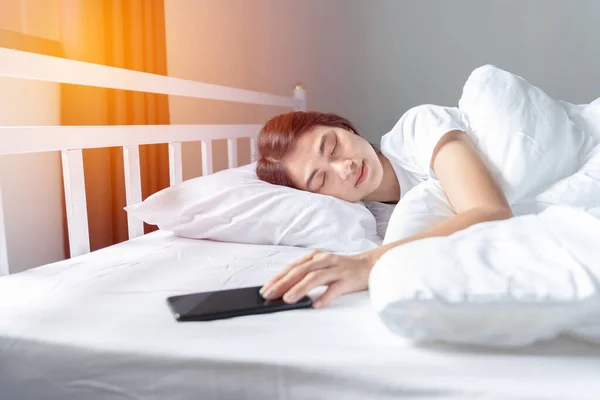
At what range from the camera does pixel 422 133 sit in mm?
1050

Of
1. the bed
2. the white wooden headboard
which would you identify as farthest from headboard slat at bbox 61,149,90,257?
the bed

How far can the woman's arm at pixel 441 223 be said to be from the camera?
0.65 metres

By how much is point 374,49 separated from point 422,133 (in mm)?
1420

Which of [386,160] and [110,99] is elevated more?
[110,99]

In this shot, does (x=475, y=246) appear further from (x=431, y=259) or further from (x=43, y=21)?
(x=43, y=21)

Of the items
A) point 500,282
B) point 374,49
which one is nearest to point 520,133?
point 500,282

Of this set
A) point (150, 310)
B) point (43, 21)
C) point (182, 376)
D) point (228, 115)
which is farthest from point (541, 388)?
point (228, 115)

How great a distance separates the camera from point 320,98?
2.44m

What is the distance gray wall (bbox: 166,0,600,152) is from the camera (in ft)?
7.15

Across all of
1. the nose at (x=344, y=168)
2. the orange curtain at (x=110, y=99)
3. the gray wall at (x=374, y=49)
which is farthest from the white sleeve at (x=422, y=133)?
the gray wall at (x=374, y=49)

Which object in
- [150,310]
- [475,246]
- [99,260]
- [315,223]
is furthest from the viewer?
[315,223]

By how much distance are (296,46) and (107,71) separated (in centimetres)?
140

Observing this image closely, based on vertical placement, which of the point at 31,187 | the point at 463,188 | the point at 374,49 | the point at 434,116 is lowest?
the point at 31,187

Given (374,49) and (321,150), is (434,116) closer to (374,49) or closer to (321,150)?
(321,150)
